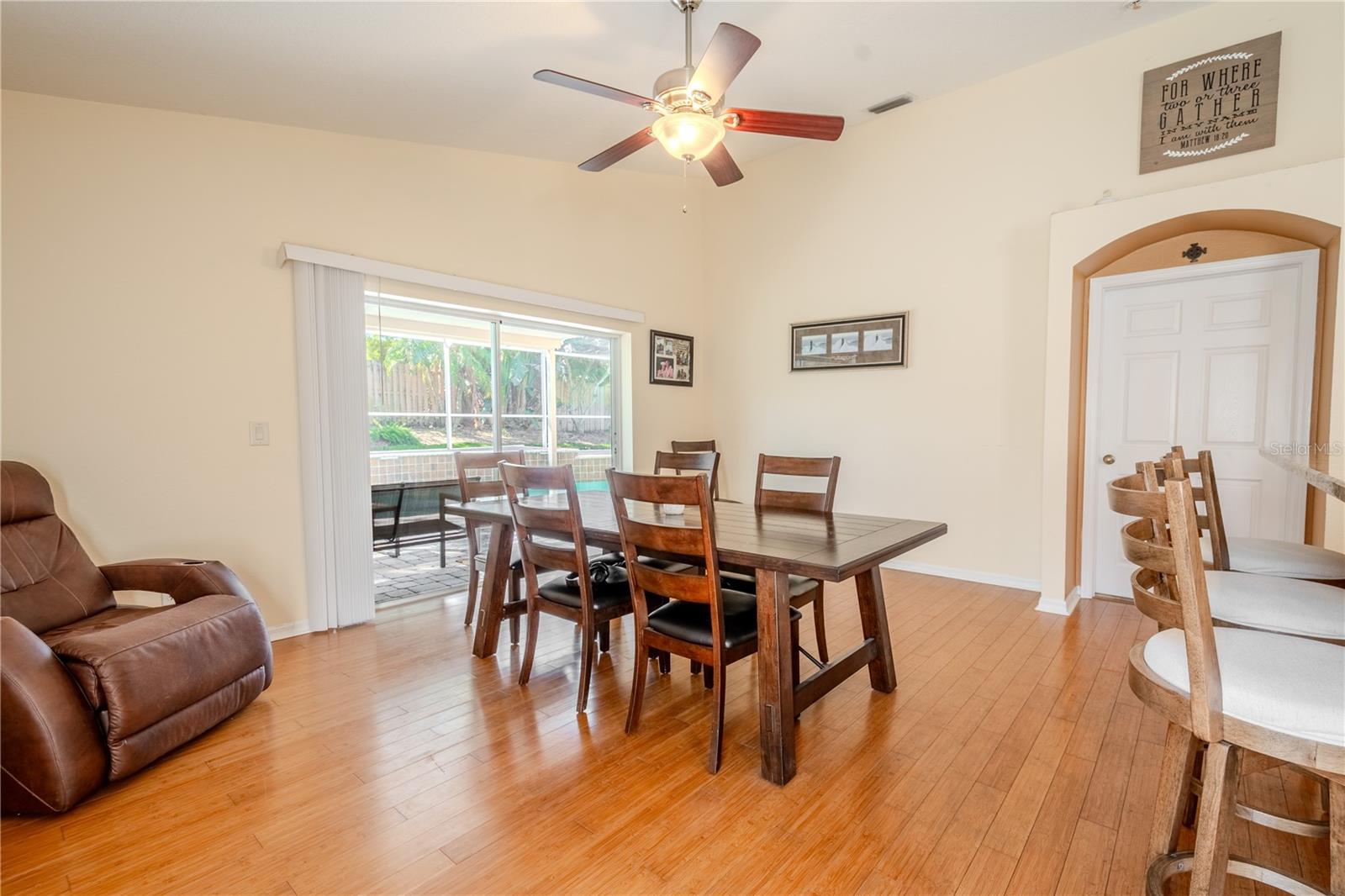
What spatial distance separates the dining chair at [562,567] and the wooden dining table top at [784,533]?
0.39ft

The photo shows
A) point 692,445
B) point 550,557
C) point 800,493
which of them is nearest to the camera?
point 550,557

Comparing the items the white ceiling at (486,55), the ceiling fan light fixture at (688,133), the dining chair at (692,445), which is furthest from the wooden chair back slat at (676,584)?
the dining chair at (692,445)

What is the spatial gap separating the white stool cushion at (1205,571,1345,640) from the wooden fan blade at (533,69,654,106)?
240 cm

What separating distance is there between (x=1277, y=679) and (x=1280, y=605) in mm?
576

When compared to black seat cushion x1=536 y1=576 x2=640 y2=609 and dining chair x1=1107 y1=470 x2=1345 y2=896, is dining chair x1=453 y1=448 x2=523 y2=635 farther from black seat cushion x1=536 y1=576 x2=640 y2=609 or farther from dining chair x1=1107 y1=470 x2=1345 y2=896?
dining chair x1=1107 y1=470 x2=1345 y2=896

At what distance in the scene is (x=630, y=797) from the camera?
1.77 m

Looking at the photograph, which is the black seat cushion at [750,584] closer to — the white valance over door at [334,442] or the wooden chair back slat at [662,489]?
the wooden chair back slat at [662,489]

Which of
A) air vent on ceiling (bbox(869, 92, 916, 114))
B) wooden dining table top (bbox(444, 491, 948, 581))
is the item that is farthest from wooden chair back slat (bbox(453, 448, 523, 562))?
air vent on ceiling (bbox(869, 92, 916, 114))

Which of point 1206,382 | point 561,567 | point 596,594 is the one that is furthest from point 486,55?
point 1206,382

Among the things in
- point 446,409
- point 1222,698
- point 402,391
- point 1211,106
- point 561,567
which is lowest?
point 561,567

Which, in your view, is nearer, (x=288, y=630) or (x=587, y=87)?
(x=587, y=87)

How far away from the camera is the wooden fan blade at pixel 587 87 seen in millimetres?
2121

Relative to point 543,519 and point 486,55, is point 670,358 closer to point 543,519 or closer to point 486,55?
point 486,55

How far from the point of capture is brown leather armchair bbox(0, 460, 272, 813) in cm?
167
